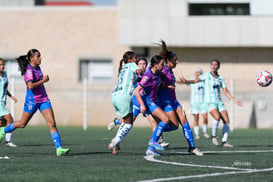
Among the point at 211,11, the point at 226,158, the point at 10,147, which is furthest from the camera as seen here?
the point at 211,11

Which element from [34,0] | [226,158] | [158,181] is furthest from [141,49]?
[158,181]

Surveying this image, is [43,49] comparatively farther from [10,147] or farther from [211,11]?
[10,147]

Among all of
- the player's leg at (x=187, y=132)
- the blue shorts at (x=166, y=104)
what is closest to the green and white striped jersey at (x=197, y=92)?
the player's leg at (x=187, y=132)

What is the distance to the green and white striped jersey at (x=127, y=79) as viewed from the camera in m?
13.4

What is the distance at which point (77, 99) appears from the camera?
37.1 m

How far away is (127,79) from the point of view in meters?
13.4

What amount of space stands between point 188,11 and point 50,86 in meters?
9.30

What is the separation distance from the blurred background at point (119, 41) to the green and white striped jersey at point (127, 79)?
71.3 ft

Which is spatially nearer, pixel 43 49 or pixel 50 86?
pixel 50 86

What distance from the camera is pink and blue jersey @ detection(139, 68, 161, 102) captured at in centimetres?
1315

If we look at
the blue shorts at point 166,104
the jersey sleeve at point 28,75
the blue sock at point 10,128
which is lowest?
the blue sock at point 10,128

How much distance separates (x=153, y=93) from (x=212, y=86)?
488cm

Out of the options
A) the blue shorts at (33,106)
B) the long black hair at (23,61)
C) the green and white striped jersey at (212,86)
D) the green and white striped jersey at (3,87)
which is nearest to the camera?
the long black hair at (23,61)

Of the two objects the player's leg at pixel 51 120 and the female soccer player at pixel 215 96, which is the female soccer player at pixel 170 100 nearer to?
the player's leg at pixel 51 120
